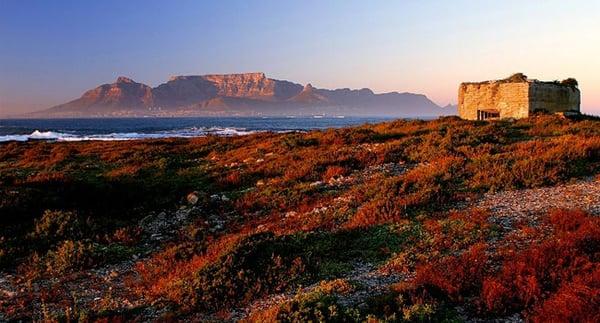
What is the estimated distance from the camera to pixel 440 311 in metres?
7.55

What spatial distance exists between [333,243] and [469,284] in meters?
3.81

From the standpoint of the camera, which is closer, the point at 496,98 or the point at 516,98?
the point at 516,98

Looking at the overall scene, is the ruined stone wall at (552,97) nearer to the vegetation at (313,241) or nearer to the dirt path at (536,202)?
the vegetation at (313,241)

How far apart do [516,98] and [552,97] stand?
3.03 metres

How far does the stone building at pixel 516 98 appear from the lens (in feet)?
112

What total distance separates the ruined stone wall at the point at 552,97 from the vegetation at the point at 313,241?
581 inches

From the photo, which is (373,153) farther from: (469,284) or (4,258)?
(4,258)

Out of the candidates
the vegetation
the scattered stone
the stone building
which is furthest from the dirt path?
the stone building

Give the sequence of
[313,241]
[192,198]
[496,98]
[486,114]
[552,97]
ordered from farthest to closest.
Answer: [486,114]
[496,98]
[552,97]
[192,198]
[313,241]

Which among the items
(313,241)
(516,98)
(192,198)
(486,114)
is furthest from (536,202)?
(486,114)

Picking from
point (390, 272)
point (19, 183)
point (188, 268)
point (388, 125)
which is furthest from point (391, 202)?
point (388, 125)

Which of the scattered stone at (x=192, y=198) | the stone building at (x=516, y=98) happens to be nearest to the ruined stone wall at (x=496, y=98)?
the stone building at (x=516, y=98)

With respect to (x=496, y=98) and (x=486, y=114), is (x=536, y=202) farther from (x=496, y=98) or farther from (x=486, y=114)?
(x=486, y=114)

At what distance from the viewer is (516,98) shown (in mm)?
34625
